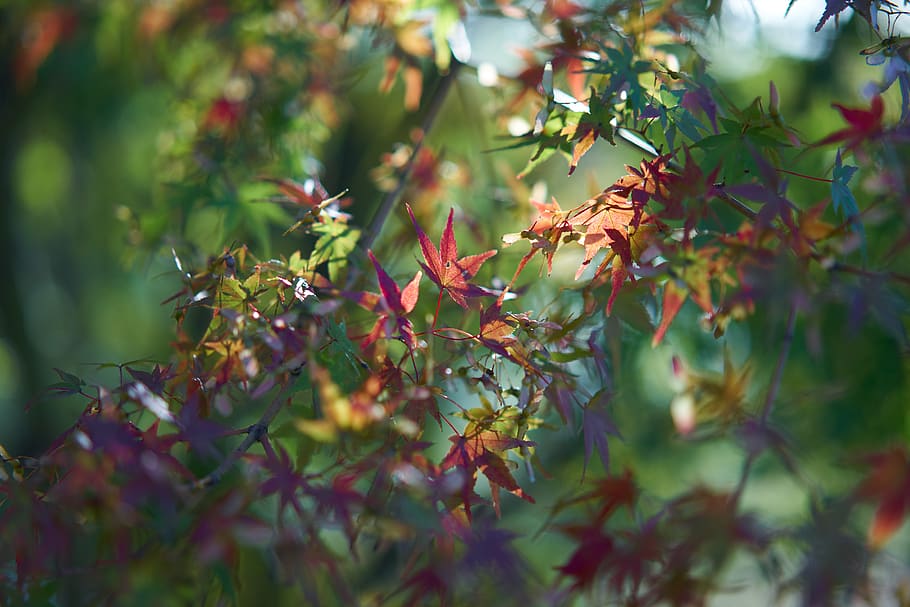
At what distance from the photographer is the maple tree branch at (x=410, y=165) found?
1.08m

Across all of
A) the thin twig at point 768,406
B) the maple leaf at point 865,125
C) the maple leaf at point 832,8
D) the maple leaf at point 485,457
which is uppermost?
the maple leaf at point 832,8

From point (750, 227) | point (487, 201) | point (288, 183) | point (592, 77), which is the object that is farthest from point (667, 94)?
point (487, 201)

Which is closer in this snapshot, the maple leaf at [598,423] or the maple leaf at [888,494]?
the maple leaf at [888,494]

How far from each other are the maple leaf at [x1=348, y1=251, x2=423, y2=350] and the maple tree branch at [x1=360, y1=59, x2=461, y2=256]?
11.5 inches

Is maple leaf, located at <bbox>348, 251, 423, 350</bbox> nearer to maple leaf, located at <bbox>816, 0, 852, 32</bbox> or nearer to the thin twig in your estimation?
the thin twig

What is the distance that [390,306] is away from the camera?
2.33ft

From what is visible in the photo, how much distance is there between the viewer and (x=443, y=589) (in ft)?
1.95

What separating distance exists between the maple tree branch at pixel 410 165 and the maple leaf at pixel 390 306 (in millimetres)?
293

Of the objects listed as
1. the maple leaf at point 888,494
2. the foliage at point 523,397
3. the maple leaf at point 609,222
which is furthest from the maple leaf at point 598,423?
the maple leaf at point 888,494

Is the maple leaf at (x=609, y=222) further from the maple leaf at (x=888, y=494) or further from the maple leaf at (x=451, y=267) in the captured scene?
the maple leaf at (x=888, y=494)

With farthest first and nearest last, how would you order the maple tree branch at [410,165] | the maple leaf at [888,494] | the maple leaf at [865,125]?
the maple tree branch at [410,165], the maple leaf at [865,125], the maple leaf at [888,494]

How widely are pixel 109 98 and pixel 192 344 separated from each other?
2.67 meters

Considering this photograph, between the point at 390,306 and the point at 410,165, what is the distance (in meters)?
0.53

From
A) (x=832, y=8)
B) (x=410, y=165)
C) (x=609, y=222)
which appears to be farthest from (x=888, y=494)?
(x=410, y=165)
